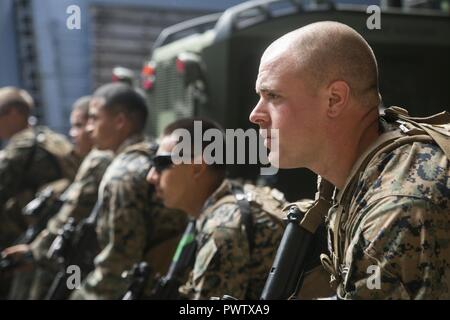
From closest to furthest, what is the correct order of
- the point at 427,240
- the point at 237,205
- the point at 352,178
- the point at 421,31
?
the point at 427,240 < the point at 352,178 < the point at 237,205 < the point at 421,31

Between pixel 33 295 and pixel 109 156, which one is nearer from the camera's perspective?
pixel 109 156

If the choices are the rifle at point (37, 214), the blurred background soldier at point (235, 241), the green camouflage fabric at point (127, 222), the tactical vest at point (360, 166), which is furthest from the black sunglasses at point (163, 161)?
the rifle at point (37, 214)

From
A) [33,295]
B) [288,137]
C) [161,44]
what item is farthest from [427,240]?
[161,44]

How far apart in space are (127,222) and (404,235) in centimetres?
210

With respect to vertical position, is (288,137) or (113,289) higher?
(288,137)

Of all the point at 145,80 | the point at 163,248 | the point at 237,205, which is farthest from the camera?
the point at 145,80

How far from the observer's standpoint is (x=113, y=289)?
349cm

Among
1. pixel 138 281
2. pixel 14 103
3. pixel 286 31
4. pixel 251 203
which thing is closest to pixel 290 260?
pixel 251 203

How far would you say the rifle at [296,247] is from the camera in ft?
6.16

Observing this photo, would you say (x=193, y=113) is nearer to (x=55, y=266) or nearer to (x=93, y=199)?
(x=93, y=199)

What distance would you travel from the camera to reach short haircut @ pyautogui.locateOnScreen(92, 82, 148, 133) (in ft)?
13.4

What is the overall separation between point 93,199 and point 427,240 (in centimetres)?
307

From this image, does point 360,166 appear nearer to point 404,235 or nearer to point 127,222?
point 404,235

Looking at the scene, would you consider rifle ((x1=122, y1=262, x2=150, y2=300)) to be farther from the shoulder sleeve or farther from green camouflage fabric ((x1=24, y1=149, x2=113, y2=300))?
the shoulder sleeve
